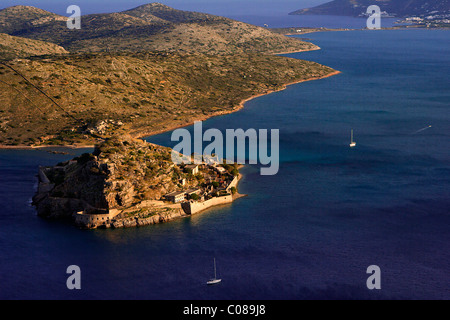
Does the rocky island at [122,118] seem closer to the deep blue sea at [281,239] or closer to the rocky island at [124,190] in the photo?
the rocky island at [124,190]

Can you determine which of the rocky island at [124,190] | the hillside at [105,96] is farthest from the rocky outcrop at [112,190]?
the hillside at [105,96]

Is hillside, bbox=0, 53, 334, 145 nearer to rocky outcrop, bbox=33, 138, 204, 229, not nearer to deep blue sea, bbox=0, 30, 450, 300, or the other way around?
deep blue sea, bbox=0, 30, 450, 300

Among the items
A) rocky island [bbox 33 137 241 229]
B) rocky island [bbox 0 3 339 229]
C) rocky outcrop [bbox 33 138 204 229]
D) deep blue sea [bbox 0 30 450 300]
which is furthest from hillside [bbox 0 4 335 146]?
rocky outcrop [bbox 33 138 204 229]

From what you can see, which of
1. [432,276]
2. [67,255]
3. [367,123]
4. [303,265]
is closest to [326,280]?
[303,265]

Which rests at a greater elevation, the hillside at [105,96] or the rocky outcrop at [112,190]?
the hillside at [105,96]

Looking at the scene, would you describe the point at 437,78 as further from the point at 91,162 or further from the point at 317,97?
the point at 91,162

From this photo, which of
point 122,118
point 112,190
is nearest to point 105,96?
point 122,118
